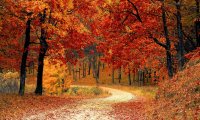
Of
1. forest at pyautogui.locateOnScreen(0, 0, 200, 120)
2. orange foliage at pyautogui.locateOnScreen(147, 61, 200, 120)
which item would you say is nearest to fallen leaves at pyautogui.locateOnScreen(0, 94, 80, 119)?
forest at pyautogui.locateOnScreen(0, 0, 200, 120)

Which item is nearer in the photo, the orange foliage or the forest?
the orange foliage

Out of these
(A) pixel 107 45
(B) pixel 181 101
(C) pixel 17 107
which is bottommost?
(C) pixel 17 107

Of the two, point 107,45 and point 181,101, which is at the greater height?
point 107,45

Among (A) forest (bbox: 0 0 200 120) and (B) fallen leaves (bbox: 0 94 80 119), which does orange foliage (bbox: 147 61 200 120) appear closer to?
(A) forest (bbox: 0 0 200 120)

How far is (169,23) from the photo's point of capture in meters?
26.5

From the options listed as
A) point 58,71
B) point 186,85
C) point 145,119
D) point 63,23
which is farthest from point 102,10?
point 58,71

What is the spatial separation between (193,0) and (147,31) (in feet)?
12.5

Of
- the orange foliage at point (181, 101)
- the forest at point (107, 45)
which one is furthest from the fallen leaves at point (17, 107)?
the orange foliage at point (181, 101)

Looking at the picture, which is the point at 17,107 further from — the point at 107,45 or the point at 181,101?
the point at 181,101

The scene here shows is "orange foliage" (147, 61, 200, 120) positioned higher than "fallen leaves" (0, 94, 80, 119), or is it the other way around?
"orange foliage" (147, 61, 200, 120)

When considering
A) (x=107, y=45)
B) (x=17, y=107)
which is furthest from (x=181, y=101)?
(x=107, y=45)

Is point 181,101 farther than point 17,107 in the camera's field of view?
No

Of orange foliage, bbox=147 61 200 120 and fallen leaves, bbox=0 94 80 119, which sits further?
fallen leaves, bbox=0 94 80 119

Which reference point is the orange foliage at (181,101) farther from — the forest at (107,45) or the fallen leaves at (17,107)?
the fallen leaves at (17,107)
